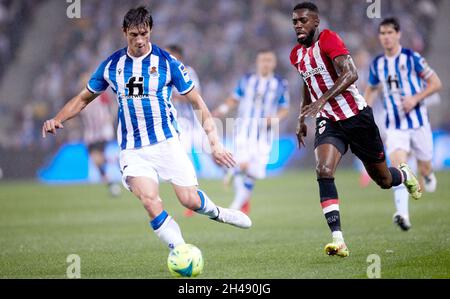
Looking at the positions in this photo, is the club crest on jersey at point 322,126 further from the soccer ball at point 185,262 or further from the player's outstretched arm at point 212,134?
the soccer ball at point 185,262

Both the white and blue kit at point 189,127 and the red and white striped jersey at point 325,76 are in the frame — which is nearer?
the red and white striped jersey at point 325,76

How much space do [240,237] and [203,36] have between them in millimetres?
14563

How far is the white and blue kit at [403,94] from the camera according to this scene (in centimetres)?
999

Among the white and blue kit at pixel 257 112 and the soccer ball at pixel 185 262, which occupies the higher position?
the white and blue kit at pixel 257 112

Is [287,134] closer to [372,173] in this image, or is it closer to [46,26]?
[46,26]

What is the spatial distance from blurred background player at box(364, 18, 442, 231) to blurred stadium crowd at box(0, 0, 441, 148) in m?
11.3

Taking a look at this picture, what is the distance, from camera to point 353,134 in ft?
25.2

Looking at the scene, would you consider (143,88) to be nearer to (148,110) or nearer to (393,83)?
(148,110)

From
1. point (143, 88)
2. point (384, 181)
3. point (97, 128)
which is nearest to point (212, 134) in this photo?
point (143, 88)

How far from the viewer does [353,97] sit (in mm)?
7652

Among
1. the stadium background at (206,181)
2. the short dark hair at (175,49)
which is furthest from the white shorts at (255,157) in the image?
the short dark hair at (175,49)

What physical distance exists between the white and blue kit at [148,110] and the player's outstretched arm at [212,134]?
12 centimetres
